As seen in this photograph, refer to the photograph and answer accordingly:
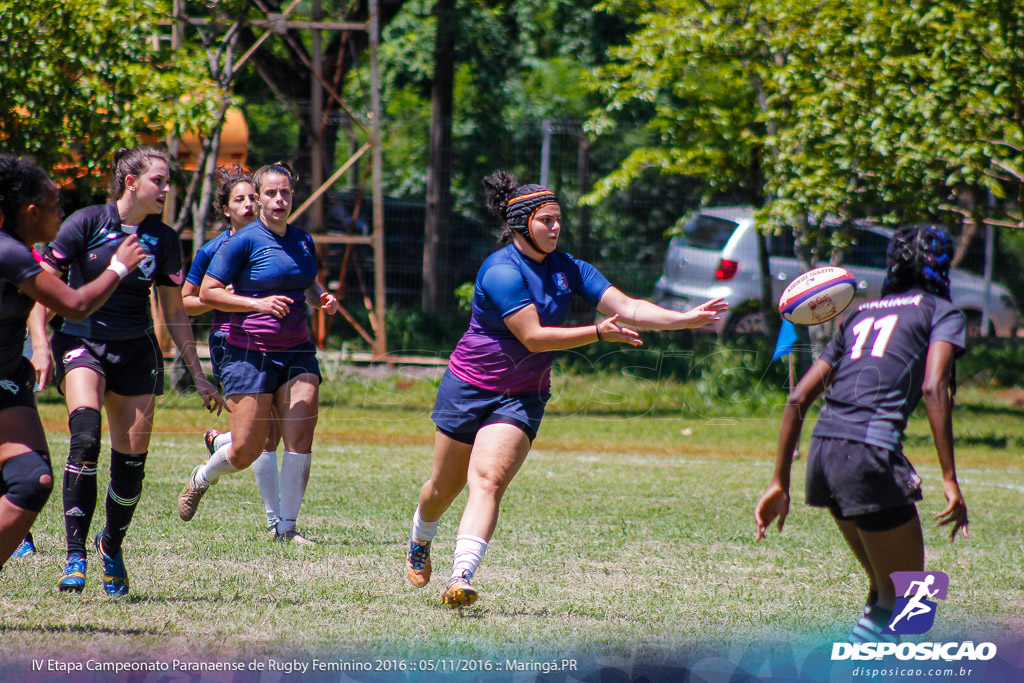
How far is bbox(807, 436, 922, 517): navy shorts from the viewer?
3881 mm

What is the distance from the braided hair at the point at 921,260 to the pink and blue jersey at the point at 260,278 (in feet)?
11.9

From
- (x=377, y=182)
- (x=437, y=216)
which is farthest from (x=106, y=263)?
(x=437, y=216)

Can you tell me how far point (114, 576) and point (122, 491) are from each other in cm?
43

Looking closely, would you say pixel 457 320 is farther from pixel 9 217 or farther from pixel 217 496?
pixel 9 217

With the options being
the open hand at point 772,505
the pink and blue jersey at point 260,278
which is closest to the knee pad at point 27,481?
the pink and blue jersey at point 260,278

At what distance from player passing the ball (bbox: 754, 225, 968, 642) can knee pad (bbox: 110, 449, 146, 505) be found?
3.13 metres

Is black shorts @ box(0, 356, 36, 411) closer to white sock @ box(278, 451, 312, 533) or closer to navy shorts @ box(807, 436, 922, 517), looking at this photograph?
white sock @ box(278, 451, 312, 533)

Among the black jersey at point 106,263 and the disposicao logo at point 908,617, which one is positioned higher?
the black jersey at point 106,263

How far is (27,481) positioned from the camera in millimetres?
4238

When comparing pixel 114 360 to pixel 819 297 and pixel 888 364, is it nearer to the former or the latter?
pixel 819 297

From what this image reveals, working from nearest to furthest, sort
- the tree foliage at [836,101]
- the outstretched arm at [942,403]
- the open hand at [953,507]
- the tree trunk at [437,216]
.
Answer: the outstretched arm at [942,403] → the open hand at [953,507] → the tree foliage at [836,101] → the tree trunk at [437,216]

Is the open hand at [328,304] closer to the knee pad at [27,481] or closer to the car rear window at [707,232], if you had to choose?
the knee pad at [27,481]

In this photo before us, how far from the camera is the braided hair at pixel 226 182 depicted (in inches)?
277

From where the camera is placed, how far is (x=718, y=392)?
1503 cm
